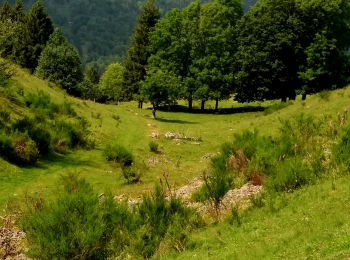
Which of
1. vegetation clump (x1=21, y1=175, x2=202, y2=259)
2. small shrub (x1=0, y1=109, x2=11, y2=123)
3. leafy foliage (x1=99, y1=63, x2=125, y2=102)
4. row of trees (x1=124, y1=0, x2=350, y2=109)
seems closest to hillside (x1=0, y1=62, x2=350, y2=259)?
small shrub (x1=0, y1=109, x2=11, y2=123)

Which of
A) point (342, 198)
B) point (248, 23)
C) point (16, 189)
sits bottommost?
point (16, 189)

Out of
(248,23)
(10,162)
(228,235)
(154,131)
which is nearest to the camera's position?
(228,235)

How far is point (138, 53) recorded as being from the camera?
7919cm

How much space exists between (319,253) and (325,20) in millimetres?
55740

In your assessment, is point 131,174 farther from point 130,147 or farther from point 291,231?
point 291,231

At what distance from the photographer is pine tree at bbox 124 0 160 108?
7862cm

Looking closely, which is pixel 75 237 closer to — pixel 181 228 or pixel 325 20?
pixel 181 228

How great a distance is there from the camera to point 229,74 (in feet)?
217

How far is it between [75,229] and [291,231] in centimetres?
671

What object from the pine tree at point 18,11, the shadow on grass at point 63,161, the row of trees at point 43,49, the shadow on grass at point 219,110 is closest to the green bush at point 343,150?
the shadow on grass at point 63,161

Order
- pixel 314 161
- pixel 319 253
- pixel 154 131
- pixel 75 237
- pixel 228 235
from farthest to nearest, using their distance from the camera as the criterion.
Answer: pixel 154 131
pixel 314 161
pixel 228 235
pixel 75 237
pixel 319 253

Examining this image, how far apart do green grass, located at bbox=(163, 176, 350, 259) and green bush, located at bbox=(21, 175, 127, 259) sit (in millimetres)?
2178

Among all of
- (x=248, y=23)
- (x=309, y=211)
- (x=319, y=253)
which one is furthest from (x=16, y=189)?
(x=248, y=23)

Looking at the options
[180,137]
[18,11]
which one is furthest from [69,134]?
[18,11]
